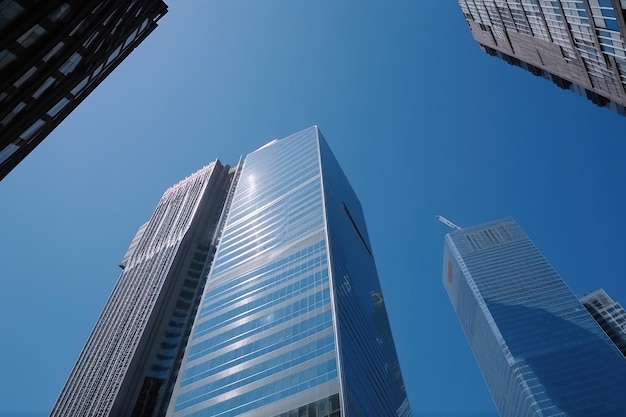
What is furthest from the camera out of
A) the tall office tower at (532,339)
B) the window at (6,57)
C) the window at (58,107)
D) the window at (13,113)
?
the tall office tower at (532,339)

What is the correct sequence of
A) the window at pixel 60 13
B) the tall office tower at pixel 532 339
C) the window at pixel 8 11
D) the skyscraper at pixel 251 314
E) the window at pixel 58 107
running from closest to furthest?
the window at pixel 8 11 → the window at pixel 60 13 → the window at pixel 58 107 → the skyscraper at pixel 251 314 → the tall office tower at pixel 532 339

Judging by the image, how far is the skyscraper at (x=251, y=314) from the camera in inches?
1847

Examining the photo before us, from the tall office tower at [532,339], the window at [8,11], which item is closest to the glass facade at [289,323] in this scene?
the window at [8,11]

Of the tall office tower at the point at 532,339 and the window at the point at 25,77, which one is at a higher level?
the tall office tower at the point at 532,339

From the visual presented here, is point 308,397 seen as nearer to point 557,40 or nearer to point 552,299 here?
point 557,40

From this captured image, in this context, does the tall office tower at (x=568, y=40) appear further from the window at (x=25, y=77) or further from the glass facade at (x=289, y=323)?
the window at (x=25, y=77)

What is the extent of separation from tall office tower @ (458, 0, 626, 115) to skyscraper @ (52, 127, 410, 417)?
4023cm

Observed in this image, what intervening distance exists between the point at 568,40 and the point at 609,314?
163 meters

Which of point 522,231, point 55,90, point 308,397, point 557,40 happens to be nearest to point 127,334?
point 308,397

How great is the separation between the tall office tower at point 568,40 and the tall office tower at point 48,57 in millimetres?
39046

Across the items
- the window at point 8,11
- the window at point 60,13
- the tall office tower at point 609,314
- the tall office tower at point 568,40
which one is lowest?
the window at point 8,11

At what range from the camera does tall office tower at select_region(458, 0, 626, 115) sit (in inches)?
1553

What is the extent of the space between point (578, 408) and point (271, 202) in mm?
114248

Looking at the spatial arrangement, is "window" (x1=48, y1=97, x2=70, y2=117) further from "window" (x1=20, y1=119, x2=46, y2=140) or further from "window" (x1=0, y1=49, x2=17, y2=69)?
"window" (x1=0, y1=49, x2=17, y2=69)
